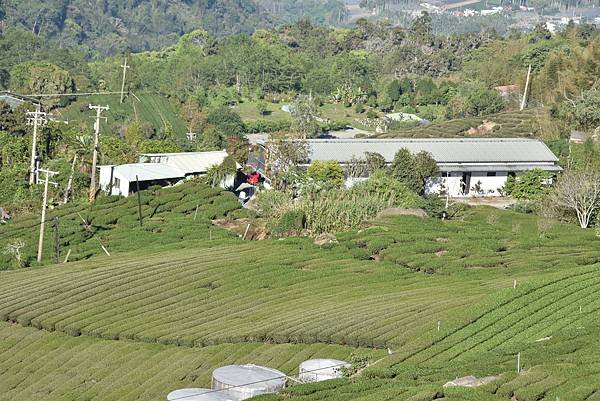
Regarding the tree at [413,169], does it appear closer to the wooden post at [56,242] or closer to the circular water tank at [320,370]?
the wooden post at [56,242]

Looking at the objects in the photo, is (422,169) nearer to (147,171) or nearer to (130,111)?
(147,171)

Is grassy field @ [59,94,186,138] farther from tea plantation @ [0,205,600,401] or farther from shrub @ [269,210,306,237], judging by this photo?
tea plantation @ [0,205,600,401]

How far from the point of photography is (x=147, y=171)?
6544 cm

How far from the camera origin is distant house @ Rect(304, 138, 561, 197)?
6756 centimetres

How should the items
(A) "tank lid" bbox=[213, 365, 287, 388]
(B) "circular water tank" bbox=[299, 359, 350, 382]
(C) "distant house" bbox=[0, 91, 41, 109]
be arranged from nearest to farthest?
→ (A) "tank lid" bbox=[213, 365, 287, 388] → (B) "circular water tank" bbox=[299, 359, 350, 382] → (C) "distant house" bbox=[0, 91, 41, 109]

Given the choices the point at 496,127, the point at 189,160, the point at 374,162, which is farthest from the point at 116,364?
the point at 496,127

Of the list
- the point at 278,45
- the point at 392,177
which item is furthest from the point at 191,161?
the point at 278,45

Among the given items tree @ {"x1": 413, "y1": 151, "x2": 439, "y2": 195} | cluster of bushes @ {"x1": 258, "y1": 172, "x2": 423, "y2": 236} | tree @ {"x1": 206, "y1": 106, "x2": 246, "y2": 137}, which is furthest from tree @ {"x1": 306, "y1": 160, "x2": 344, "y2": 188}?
tree @ {"x1": 206, "y1": 106, "x2": 246, "y2": 137}

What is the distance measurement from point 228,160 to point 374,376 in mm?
38945

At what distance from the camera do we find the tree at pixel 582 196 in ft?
187

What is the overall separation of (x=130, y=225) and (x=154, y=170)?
8989mm

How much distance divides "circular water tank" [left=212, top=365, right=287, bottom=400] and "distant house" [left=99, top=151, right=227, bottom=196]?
3174 centimetres

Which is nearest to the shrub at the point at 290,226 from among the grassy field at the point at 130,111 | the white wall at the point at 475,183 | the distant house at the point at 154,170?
the distant house at the point at 154,170

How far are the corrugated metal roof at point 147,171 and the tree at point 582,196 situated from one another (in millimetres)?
22545
